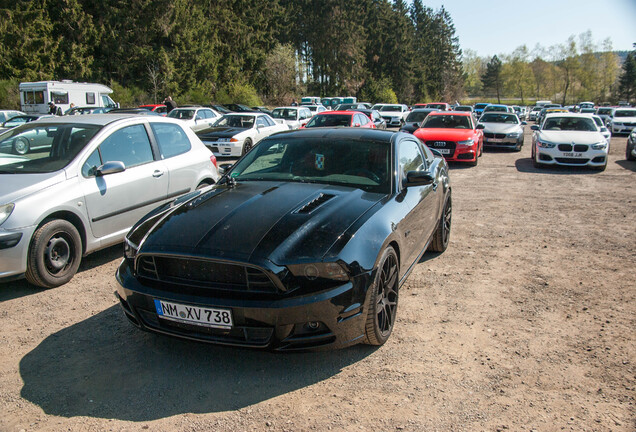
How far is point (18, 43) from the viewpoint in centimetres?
3556

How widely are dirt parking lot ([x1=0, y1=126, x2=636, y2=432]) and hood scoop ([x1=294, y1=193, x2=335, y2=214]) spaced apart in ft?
3.41

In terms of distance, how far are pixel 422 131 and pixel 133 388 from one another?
12.7 m

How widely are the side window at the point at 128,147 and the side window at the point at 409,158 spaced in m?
3.14

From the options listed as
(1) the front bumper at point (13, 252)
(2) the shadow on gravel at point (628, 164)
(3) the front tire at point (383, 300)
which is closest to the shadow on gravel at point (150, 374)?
(3) the front tire at point (383, 300)

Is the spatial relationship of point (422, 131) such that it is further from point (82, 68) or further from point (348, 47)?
point (348, 47)

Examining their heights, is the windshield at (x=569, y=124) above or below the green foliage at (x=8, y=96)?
below

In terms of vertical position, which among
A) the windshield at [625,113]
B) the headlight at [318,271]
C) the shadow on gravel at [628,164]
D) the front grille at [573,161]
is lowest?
the shadow on gravel at [628,164]

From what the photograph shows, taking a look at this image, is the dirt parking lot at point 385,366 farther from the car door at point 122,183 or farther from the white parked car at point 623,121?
the white parked car at point 623,121

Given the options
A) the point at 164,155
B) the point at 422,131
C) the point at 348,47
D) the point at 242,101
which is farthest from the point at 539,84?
the point at 164,155

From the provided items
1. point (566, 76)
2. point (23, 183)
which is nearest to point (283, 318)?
point (23, 183)

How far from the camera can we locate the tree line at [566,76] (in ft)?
290

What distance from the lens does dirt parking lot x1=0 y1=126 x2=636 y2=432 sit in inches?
113

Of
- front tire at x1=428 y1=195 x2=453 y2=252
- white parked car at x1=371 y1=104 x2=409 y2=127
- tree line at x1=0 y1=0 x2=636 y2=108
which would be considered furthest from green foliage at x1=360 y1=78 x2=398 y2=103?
front tire at x1=428 y1=195 x2=453 y2=252

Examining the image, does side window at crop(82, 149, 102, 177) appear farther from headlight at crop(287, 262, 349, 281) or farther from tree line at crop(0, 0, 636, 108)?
tree line at crop(0, 0, 636, 108)
